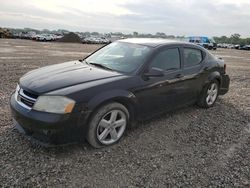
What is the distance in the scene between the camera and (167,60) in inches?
180

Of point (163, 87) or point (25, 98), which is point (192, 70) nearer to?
point (163, 87)

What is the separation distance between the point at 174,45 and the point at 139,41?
0.68m

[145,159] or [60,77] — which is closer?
[145,159]

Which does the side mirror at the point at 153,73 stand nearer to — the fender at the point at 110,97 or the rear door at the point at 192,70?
Result: the fender at the point at 110,97

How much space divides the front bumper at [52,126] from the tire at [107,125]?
182mm

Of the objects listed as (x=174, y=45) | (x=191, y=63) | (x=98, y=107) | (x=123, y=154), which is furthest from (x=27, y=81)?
(x=191, y=63)

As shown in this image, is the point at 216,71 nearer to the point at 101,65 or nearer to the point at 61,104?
the point at 101,65

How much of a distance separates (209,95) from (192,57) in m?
1.10

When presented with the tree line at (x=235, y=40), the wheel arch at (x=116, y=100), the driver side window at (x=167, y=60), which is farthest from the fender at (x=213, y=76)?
the tree line at (x=235, y=40)

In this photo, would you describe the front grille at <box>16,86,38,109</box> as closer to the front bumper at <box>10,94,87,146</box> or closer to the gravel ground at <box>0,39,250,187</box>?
the front bumper at <box>10,94,87,146</box>

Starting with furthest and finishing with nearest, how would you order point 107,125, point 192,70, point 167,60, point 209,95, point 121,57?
point 209,95 → point 192,70 → point 167,60 → point 121,57 → point 107,125

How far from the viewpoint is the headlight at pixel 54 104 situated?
10.5 ft

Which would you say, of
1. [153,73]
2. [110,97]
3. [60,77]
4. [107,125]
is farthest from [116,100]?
[60,77]

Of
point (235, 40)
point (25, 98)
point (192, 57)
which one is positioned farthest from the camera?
point (235, 40)
